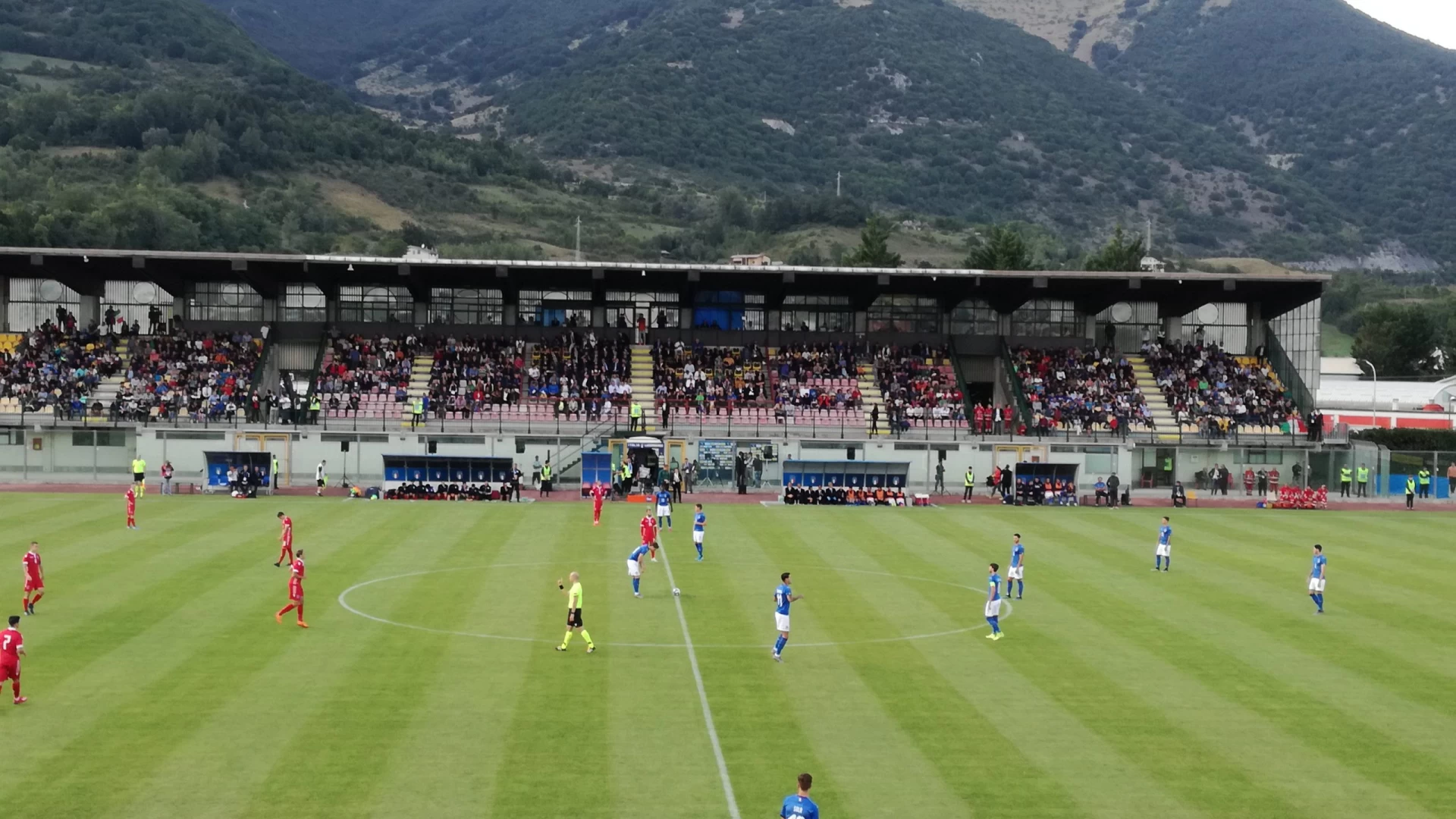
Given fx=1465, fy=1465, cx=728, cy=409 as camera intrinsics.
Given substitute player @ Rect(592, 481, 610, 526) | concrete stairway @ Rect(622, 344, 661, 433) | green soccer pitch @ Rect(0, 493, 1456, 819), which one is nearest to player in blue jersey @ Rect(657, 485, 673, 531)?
substitute player @ Rect(592, 481, 610, 526)

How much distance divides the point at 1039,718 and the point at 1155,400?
168ft

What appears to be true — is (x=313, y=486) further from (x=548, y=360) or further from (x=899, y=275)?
(x=899, y=275)

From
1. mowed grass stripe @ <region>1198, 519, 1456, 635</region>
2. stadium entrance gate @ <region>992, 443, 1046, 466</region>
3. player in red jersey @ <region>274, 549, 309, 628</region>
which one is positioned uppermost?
stadium entrance gate @ <region>992, 443, 1046, 466</region>

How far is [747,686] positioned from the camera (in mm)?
24688

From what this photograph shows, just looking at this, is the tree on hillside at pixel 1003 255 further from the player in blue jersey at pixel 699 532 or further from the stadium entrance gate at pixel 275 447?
the player in blue jersey at pixel 699 532

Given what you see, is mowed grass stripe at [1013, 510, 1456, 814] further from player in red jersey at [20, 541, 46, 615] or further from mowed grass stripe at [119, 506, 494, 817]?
player in red jersey at [20, 541, 46, 615]

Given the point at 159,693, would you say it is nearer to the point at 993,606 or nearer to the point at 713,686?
the point at 713,686

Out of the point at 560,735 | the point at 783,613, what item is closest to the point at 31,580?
the point at 560,735

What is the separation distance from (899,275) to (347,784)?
54562mm

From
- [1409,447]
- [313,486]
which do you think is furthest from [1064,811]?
[1409,447]

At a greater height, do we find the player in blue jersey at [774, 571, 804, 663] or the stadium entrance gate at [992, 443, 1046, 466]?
the stadium entrance gate at [992, 443, 1046, 466]

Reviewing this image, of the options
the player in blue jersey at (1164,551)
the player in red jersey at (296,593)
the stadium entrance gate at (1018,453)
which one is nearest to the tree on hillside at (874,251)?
the stadium entrance gate at (1018,453)

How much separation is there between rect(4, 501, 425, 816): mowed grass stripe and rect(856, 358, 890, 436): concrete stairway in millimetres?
38684

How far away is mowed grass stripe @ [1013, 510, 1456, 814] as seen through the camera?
68.1ft
